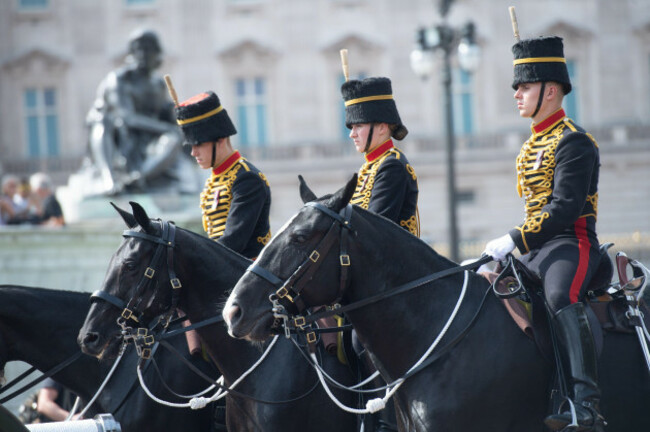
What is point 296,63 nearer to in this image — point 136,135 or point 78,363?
point 136,135

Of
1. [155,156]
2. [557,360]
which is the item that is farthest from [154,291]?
[155,156]

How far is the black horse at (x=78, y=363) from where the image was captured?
21.2 ft

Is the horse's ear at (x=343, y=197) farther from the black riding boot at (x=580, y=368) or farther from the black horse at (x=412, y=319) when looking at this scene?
the black riding boot at (x=580, y=368)

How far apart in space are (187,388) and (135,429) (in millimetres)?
400

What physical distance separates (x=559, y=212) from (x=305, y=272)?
4.53 feet

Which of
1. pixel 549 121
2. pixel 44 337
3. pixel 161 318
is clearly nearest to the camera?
pixel 549 121

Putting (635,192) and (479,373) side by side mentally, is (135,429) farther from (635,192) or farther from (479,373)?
(635,192)

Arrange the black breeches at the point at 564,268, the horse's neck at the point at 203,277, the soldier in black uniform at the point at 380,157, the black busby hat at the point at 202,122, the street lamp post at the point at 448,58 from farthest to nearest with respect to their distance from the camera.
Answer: the street lamp post at the point at 448,58, the black busby hat at the point at 202,122, the soldier in black uniform at the point at 380,157, the horse's neck at the point at 203,277, the black breeches at the point at 564,268

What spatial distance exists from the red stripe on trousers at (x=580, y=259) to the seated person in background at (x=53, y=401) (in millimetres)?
4002

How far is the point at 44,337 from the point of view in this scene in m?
6.58

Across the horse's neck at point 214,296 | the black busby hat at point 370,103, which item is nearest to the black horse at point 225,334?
the horse's neck at point 214,296

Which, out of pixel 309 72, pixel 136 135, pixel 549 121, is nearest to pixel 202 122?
pixel 549 121

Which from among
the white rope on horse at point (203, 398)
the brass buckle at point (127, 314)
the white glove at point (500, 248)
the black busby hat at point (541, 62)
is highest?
the black busby hat at point (541, 62)

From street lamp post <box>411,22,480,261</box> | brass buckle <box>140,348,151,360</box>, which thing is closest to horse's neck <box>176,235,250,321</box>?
brass buckle <box>140,348,151,360</box>
